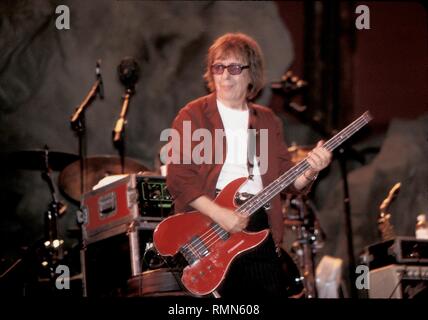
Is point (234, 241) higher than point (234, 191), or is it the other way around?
point (234, 191)

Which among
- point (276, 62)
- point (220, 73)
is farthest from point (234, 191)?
point (276, 62)

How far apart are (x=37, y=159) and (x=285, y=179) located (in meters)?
2.22

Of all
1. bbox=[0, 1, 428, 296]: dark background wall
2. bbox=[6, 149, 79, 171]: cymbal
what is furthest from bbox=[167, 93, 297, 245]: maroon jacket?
bbox=[0, 1, 428, 296]: dark background wall

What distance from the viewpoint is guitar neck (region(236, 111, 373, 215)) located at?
376cm

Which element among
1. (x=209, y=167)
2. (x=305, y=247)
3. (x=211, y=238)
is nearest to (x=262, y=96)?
(x=305, y=247)

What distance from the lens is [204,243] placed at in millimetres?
3785

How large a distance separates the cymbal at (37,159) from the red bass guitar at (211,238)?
1737mm

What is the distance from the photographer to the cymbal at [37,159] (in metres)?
5.19

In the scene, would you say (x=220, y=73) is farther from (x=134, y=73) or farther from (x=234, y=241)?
(x=134, y=73)

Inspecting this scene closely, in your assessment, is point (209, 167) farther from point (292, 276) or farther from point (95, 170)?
point (95, 170)

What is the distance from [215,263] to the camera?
3725 mm

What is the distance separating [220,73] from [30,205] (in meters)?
3.31

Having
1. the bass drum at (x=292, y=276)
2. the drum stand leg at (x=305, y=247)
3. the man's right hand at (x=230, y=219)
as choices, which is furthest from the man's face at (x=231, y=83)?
the drum stand leg at (x=305, y=247)

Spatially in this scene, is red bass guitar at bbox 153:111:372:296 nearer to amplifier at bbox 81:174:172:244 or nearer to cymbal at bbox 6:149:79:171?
amplifier at bbox 81:174:172:244
